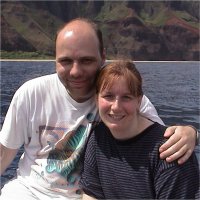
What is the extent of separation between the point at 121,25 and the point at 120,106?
387 ft

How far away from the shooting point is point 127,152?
2428 mm

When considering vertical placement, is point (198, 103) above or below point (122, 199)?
below

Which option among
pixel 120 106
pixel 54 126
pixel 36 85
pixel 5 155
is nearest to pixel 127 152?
pixel 120 106

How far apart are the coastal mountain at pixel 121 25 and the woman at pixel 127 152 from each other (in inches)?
3816

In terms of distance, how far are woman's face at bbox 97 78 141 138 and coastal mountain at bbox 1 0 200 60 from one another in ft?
318

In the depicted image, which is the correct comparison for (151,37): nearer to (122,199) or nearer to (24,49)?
(24,49)

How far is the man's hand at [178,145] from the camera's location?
7.49 feet

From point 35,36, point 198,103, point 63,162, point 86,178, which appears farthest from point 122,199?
point 35,36

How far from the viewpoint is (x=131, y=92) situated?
242cm

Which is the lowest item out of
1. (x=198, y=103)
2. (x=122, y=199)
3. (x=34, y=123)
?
(x=198, y=103)

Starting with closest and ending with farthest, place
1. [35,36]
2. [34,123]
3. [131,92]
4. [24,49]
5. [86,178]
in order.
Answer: [131,92], [86,178], [34,123], [24,49], [35,36]

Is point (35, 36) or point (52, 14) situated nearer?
point (35, 36)

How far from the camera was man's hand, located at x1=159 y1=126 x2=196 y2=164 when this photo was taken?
7.49 ft

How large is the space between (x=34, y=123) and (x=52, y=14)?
390 feet
